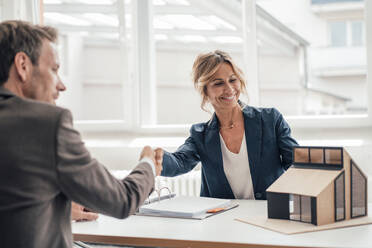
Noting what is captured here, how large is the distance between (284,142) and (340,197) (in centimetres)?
81

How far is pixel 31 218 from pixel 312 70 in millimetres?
6571

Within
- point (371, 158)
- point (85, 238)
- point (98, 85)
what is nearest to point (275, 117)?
point (371, 158)

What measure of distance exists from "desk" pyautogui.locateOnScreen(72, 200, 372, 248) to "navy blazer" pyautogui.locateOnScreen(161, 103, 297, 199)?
565 mm

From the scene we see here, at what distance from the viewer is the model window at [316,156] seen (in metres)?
1.76

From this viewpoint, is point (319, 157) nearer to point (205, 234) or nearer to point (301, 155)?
point (301, 155)

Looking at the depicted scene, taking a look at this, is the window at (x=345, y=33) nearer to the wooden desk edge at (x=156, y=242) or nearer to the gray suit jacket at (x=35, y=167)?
the wooden desk edge at (x=156, y=242)

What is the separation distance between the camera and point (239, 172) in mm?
2482

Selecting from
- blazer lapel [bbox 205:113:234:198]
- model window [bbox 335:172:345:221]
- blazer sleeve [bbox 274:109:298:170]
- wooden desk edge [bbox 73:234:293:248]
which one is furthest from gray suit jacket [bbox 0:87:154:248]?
blazer sleeve [bbox 274:109:298:170]

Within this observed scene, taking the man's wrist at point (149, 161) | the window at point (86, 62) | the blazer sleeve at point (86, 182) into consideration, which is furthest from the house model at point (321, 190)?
the window at point (86, 62)

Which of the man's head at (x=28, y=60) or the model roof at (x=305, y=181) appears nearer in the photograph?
the man's head at (x=28, y=60)

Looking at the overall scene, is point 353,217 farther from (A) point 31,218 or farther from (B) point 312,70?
(B) point 312,70

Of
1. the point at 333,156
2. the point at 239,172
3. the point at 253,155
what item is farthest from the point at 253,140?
the point at 333,156

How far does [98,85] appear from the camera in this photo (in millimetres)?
8633

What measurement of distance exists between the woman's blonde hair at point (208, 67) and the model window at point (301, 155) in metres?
0.89
